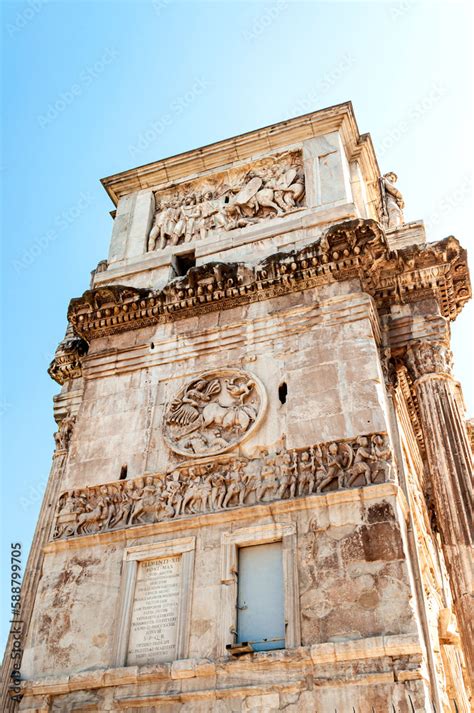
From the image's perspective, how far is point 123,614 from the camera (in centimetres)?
1128

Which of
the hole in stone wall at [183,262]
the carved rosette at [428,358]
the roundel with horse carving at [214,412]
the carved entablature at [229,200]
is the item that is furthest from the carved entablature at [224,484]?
the carved entablature at [229,200]

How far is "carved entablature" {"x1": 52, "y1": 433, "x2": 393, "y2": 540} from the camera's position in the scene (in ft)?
37.2

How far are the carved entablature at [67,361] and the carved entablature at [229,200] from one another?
2.98 metres

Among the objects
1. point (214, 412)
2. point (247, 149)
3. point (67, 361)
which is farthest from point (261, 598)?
point (247, 149)

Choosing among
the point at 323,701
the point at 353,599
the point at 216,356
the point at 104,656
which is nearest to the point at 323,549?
the point at 353,599

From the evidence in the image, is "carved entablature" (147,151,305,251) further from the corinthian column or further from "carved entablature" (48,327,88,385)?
the corinthian column

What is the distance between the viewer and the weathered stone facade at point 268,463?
32.9ft

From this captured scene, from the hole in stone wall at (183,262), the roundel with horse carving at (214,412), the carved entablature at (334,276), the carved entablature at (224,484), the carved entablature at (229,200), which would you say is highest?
the carved entablature at (229,200)

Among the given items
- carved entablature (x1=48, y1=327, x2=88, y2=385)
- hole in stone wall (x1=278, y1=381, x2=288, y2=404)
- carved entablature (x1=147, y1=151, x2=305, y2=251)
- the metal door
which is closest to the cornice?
carved entablature (x1=147, y1=151, x2=305, y2=251)

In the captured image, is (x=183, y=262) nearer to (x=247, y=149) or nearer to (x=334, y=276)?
(x=247, y=149)

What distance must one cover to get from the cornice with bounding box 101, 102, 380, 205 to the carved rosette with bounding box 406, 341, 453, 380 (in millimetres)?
6224

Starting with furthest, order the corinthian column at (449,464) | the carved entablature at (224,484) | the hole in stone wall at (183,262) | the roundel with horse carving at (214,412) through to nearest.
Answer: the hole in stone wall at (183,262), the roundel with horse carving at (214,412), the carved entablature at (224,484), the corinthian column at (449,464)

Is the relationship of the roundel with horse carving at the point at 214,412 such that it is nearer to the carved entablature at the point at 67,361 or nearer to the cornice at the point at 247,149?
the carved entablature at the point at 67,361

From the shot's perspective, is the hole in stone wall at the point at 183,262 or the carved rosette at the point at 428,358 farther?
the hole in stone wall at the point at 183,262
